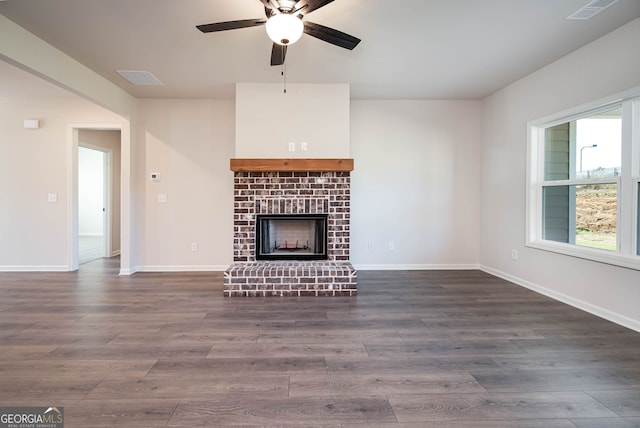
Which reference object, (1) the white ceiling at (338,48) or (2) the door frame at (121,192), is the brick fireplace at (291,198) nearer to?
(1) the white ceiling at (338,48)

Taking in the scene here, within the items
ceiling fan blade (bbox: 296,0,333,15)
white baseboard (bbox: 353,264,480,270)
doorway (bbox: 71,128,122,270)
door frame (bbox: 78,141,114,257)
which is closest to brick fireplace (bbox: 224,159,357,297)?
white baseboard (bbox: 353,264,480,270)

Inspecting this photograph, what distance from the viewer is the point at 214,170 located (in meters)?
4.41

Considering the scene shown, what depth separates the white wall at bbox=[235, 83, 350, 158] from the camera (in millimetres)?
3801

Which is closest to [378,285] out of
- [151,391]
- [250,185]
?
[250,185]

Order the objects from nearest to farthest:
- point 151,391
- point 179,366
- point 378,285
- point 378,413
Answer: point 378,413, point 151,391, point 179,366, point 378,285

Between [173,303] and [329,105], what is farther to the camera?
[329,105]

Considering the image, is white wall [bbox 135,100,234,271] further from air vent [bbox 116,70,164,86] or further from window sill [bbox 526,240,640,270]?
window sill [bbox 526,240,640,270]

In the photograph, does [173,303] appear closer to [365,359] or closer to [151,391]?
[151,391]

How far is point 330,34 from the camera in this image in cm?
220

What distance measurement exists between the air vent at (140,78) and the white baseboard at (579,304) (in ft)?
17.0

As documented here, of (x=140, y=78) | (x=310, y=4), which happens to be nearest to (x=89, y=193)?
(x=140, y=78)

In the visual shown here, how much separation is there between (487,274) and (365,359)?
310 centimetres

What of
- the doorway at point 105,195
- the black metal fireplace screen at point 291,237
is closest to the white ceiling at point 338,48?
the doorway at point 105,195

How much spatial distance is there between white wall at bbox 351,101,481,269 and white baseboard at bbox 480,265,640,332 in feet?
2.66
